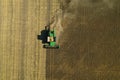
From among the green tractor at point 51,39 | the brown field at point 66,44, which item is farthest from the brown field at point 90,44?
the green tractor at point 51,39

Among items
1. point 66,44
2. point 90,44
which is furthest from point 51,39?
point 90,44

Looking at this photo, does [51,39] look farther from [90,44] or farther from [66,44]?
[90,44]

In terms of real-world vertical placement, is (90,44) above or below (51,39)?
below

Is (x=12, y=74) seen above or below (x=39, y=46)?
below

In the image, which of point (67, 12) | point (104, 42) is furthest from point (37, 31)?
point (104, 42)

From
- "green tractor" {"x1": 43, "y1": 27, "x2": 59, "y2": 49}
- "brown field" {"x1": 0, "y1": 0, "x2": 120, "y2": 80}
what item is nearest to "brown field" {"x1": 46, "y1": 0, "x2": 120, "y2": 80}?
"brown field" {"x1": 0, "y1": 0, "x2": 120, "y2": 80}

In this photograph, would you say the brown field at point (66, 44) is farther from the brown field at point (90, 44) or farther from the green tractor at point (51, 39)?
the green tractor at point (51, 39)

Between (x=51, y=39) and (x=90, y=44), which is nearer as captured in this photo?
(x=51, y=39)

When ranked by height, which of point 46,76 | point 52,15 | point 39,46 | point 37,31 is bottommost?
point 46,76

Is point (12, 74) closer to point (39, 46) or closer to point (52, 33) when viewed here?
point (39, 46)

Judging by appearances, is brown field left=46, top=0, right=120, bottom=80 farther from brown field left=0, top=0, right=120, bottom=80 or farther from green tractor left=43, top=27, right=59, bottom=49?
green tractor left=43, top=27, right=59, bottom=49

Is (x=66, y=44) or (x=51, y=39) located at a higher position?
(x=51, y=39)
